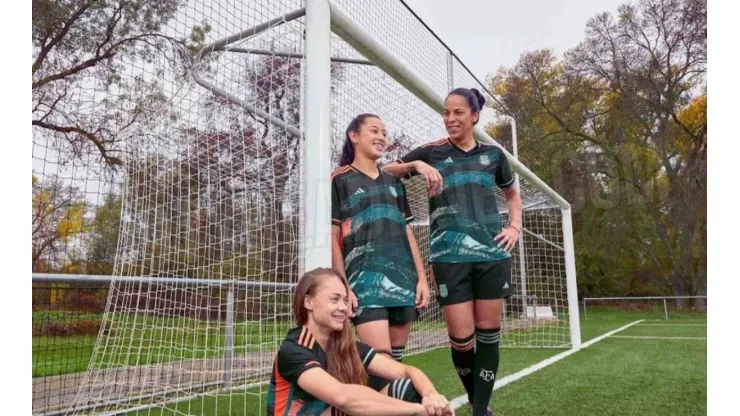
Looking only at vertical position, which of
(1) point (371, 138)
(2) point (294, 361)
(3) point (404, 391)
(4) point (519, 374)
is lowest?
(4) point (519, 374)

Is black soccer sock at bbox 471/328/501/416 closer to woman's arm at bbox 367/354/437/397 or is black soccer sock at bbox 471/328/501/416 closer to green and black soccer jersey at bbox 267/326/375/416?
woman's arm at bbox 367/354/437/397

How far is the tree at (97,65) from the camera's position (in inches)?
360

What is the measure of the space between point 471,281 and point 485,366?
1.24 feet

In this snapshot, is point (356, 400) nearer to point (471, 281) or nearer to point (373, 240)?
point (373, 240)

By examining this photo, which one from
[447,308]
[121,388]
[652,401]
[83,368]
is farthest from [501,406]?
[83,368]

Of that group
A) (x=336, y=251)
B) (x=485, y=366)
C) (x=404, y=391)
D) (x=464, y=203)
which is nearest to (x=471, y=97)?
(x=464, y=203)

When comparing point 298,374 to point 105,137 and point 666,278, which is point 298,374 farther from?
point 666,278

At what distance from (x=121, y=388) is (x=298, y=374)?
104 inches

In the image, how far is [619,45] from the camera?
1711 centimetres

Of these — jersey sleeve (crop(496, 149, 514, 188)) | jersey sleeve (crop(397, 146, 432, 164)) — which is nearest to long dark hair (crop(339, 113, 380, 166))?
jersey sleeve (crop(397, 146, 432, 164))

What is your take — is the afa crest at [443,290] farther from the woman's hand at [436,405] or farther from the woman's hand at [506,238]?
the woman's hand at [436,405]

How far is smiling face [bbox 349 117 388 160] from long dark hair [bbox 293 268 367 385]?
617 millimetres

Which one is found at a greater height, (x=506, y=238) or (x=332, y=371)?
(x=506, y=238)

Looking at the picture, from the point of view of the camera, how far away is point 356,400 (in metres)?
1.50
